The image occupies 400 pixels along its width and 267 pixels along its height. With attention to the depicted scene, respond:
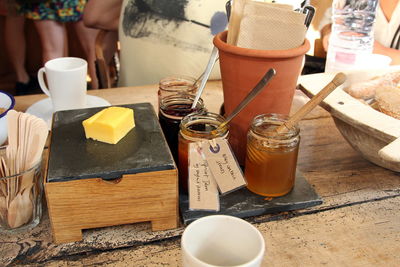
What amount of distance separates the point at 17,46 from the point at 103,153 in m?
2.92

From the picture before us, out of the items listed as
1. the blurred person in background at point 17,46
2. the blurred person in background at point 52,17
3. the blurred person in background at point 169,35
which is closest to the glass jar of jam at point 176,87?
the blurred person in background at point 169,35

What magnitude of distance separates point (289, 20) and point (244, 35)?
0.09m

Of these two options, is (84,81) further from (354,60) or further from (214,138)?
(354,60)

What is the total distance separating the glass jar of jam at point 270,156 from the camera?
2.41ft

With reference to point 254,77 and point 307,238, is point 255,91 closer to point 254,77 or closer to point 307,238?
point 254,77

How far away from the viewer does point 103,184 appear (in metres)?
0.65

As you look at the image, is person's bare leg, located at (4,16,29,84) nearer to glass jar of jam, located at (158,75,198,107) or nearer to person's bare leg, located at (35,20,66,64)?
person's bare leg, located at (35,20,66,64)

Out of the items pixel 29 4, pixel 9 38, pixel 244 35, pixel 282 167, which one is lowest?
pixel 9 38

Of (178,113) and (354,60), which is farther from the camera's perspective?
(354,60)

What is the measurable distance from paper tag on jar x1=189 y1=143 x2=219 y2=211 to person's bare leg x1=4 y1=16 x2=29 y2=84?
2.93 metres

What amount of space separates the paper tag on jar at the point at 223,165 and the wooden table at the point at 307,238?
0.30 feet

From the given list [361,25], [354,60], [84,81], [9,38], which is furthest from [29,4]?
[354,60]

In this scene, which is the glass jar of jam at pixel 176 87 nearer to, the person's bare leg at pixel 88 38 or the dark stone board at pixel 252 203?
the dark stone board at pixel 252 203

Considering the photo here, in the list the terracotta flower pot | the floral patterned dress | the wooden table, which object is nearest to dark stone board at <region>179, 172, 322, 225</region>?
the wooden table
